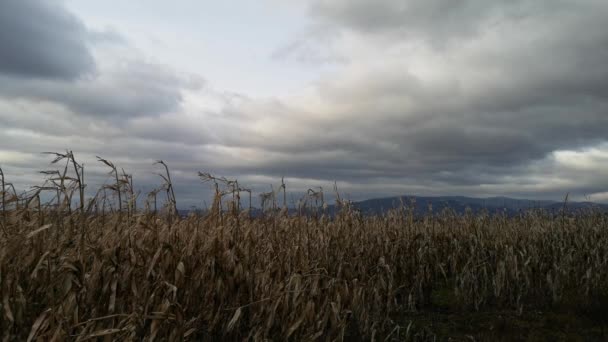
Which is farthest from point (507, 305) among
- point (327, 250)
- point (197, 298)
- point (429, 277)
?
point (197, 298)

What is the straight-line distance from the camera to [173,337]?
4.32 metres

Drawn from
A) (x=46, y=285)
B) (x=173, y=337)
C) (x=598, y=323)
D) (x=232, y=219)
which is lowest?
(x=598, y=323)

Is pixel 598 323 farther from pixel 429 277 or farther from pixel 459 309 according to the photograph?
pixel 429 277

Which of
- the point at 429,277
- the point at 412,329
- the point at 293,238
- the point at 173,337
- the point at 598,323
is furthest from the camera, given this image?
the point at 429,277

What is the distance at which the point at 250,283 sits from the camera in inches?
223

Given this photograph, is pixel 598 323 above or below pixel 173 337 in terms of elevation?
below

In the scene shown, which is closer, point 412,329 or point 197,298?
point 197,298

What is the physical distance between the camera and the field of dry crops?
429 cm

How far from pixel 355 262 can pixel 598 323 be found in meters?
4.35

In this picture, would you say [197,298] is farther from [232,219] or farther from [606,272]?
[606,272]

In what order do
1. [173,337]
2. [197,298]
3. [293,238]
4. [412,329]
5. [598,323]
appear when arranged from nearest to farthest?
[173,337] < [197,298] < [412,329] < [598,323] < [293,238]

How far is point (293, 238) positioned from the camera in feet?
25.3

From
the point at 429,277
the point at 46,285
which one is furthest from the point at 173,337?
the point at 429,277

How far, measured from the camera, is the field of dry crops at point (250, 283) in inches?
169
